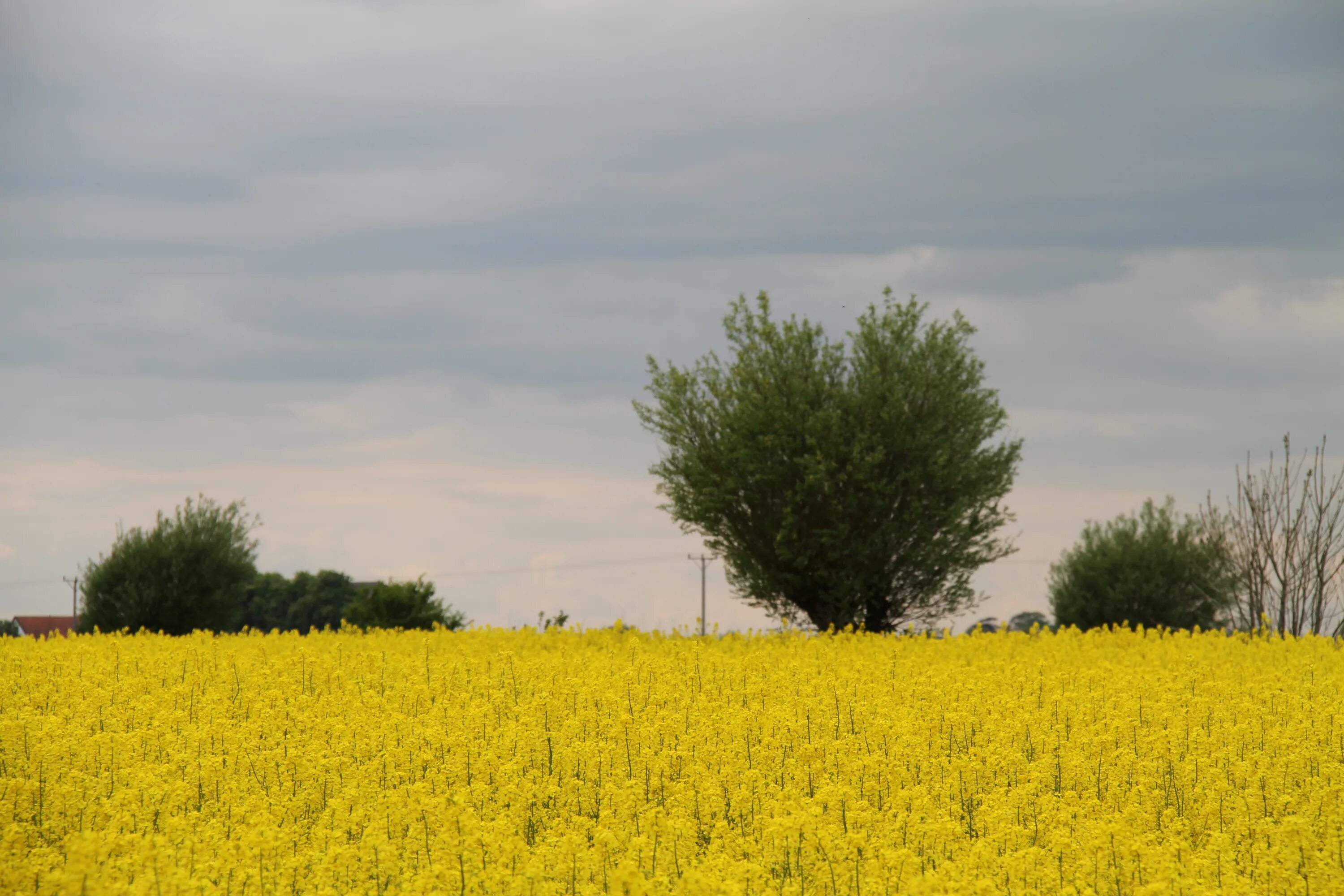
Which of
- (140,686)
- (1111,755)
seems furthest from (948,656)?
(140,686)

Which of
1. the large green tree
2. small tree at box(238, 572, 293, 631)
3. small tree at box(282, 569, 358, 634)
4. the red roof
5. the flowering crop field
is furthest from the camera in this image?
the red roof

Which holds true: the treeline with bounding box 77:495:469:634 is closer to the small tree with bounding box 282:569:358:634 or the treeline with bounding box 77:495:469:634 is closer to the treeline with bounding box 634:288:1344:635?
the treeline with bounding box 634:288:1344:635

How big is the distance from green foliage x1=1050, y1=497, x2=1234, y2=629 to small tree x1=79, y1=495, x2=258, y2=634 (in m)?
26.0

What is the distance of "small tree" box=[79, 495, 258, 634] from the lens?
31141mm

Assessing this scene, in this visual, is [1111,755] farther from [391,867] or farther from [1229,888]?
[391,867]

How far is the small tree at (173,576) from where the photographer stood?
3114 centimetres

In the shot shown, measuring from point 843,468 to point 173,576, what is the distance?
60.4 ft

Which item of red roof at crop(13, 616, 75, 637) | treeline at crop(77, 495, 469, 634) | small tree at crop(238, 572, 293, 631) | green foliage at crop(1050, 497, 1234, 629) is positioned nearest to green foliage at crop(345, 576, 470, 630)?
treeline at crop(77, 495, 469, 634)

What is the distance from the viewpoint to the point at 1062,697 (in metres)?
11.4

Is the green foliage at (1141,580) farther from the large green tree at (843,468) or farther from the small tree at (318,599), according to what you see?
the small tree at (318,599)

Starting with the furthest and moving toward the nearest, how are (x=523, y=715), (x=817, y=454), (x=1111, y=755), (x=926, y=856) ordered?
1. (x=817, y=454)
2. (x=523, y=715)
3. (x=1111, y=755)
4. (x=926, y=856)

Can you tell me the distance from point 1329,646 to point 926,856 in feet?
42.1

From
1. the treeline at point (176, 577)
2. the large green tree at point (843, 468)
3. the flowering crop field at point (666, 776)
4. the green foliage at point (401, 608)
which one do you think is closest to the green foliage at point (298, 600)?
the treeline at point (176, 577)

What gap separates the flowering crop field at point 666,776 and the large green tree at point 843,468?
8.18 meters
